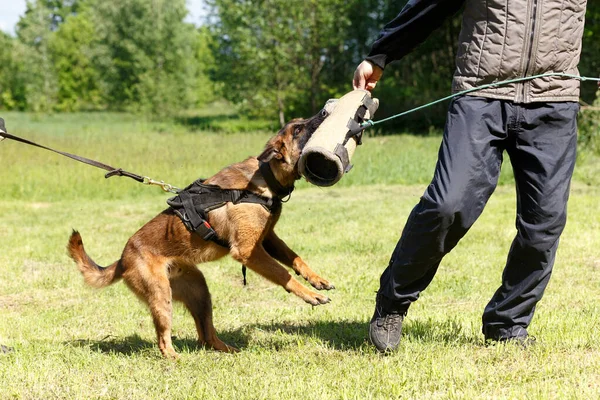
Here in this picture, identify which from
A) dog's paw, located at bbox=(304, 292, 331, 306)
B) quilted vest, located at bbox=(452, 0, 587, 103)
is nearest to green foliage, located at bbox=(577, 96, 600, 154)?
quilted vest, located at bbox=(452, 0, 587, 103)

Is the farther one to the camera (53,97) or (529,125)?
(53,97)

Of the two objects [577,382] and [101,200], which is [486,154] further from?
[101,200]

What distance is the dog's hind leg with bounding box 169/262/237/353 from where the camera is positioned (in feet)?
15.1

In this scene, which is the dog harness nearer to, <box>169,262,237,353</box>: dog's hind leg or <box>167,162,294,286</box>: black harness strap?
<box>167,162,294,286</box>: black harness strap

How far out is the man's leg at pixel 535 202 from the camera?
3455mm

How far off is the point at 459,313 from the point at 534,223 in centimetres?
159

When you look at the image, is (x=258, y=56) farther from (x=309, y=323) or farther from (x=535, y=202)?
(x=535, y=202)

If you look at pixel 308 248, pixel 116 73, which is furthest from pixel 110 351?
pixel 116 73

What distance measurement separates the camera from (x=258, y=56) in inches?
1187

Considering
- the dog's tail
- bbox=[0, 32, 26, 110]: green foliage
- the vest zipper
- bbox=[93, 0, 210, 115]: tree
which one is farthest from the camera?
bbox=[0, 32, 26, 110]: green foliage

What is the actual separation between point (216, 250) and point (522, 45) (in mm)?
2382

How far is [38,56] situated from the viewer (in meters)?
53.9

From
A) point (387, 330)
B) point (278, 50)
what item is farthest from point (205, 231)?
point (278, 50)

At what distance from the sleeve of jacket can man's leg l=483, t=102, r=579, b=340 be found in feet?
2.37
